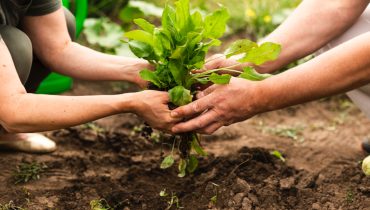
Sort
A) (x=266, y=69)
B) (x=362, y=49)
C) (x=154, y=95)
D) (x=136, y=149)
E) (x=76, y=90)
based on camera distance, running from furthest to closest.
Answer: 1. (x=76, y=90)
2. (x=136, y=149)
3. (x=266, y=69)
4. (x=154, y=95)
5. (x=362, y=49)

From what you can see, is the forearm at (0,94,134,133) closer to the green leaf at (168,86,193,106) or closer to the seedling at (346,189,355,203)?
the green leaf at (168,86,193,106)

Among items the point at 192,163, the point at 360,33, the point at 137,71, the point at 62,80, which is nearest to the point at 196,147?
the point at 192,163

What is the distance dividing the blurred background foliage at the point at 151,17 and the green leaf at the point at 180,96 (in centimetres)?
131

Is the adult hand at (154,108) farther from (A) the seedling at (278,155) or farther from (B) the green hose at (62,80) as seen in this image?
(B) the green hose at (62,80)

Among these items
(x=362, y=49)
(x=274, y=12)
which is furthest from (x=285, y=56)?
(x=274, y=12)

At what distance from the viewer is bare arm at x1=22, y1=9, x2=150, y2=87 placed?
7.47 feet

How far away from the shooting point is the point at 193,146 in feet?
7.31

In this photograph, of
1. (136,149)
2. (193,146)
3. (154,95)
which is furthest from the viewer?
(136,149)

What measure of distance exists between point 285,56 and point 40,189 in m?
1.19

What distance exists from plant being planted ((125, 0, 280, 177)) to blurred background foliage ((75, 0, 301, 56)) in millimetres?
1269

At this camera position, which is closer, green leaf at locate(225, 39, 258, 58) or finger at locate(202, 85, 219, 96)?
green leaf at locate(225, 39, 258, 58)

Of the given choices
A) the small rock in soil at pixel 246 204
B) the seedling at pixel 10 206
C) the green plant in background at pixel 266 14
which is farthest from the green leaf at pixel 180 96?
the green plant in background at pixel 266 14

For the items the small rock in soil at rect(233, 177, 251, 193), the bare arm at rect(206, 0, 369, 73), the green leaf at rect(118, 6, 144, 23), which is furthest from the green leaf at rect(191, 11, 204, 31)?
the green leaf at rect(118, 6, 144, 23)

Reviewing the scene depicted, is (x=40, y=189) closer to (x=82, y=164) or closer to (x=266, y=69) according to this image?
(x=82, y=164)
